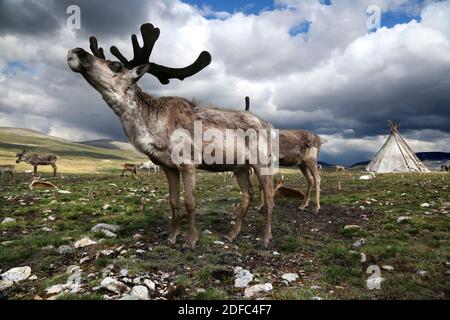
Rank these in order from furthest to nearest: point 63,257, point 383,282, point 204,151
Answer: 1. point 204,151
2. point 63,257
3. point 383,282

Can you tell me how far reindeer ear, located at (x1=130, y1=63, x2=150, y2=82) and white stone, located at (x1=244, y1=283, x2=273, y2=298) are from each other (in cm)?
516

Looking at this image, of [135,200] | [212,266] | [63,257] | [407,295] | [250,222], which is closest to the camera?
[407,295]

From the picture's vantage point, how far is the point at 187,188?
7.70 meters

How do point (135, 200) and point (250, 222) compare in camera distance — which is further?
point (135, 200)

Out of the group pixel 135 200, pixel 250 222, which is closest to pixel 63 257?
pixel 250 222

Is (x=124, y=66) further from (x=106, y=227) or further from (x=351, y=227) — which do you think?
(x=351, y=227)

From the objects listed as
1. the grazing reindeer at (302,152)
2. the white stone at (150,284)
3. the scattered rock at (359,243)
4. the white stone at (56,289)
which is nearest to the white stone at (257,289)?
the white stone at (150,284)

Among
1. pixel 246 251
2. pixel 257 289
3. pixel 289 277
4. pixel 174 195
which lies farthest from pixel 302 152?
pixel 257 289

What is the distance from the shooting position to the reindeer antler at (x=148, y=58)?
25.1 ft

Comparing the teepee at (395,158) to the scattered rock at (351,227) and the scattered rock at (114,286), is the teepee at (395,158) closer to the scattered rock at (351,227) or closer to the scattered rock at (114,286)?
the scattered rock at (351,227)

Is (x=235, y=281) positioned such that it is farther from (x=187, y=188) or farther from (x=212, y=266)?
(x=187, y=188)

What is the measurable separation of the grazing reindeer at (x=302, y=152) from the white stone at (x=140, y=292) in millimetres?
9120
